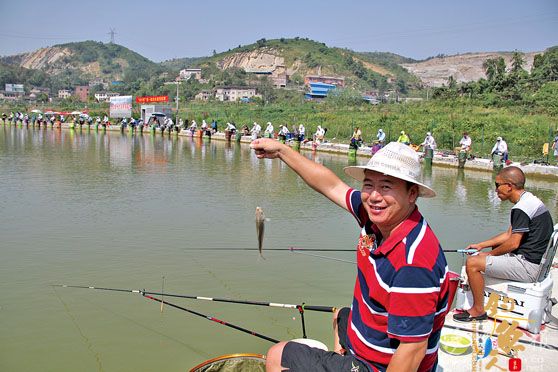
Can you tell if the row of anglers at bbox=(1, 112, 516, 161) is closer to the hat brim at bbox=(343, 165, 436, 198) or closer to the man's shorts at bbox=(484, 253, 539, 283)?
the man's shorts at bbox=(484, 253, 539, 283)

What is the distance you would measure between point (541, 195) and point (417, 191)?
1446 centimetres

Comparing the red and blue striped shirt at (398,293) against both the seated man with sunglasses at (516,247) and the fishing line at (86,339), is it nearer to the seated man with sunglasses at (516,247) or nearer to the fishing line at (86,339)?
the seated man with sunglasses at (516,247)

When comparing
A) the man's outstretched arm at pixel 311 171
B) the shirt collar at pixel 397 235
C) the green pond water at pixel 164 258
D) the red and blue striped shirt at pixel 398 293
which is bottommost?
the green pond water at pixel 164 258

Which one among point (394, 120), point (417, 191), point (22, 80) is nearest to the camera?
point (417, 191)

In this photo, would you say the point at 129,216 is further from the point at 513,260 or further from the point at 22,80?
the point at 22,80

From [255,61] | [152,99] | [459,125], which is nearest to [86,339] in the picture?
[459,125]

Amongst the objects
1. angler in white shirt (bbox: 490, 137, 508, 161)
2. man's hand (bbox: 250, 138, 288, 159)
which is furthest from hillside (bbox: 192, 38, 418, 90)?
man's hand (bbox: 250, 138, 288, 159)

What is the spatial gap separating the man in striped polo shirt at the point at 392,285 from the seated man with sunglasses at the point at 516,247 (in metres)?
2.33

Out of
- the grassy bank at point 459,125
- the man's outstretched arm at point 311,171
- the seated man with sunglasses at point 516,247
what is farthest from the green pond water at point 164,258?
the grassy bank at point 459,125

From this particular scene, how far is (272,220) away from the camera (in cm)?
1077

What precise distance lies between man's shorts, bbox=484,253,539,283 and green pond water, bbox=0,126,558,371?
182 centimetres

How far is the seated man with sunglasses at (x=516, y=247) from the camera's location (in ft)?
14.7

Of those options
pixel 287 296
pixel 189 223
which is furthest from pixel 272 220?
pixel 287 296

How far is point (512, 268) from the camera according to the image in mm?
4574
